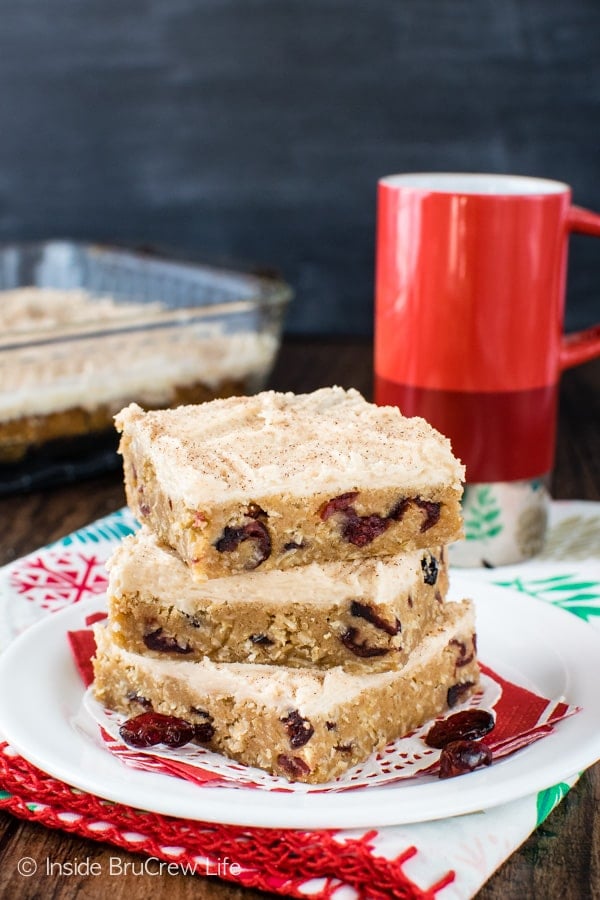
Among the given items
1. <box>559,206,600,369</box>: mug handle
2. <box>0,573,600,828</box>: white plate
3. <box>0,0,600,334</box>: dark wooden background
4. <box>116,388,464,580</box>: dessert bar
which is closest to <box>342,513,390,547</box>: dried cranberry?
<box>116,388,464,580</box>: dessert bar

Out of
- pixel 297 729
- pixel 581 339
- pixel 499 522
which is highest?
pixel 581 339

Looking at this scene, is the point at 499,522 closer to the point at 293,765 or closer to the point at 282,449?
the point at 282,449

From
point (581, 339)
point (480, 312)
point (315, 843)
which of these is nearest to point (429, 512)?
point (315, 843)

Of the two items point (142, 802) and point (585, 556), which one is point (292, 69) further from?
point (142, 802)

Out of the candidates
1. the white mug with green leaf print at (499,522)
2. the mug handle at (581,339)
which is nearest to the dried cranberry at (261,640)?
the white mug with green leaf print at (499,522)

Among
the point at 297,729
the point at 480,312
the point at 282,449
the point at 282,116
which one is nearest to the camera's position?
the point at 297,729

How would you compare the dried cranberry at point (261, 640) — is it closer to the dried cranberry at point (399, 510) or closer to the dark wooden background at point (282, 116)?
the dried cranberry at point (399, 510)
